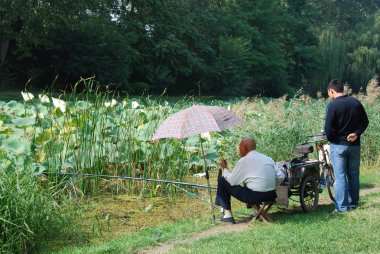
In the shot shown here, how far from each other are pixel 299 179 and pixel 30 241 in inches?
133

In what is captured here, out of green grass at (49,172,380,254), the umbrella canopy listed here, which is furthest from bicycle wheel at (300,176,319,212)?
the umbrella canopy

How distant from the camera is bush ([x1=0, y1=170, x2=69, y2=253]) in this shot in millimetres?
5770

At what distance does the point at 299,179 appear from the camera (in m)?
7.61

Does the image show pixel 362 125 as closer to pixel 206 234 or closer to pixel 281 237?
pixel 281 237

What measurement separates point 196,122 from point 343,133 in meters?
1.89

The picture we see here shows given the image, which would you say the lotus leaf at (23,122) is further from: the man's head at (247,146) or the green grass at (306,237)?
the green grass at (306,237)

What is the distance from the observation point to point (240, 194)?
6.85 m

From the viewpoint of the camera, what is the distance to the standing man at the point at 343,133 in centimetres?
738

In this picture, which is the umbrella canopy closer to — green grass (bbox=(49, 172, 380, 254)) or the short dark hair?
green grass (bbox=(49, 172, 380, 254))

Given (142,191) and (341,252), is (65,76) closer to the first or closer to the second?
(142,191)

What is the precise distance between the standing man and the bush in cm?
331

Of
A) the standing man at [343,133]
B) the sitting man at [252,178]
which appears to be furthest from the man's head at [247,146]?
the standing man at [343,133]

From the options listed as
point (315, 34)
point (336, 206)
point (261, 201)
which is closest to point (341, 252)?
point (261, 201)

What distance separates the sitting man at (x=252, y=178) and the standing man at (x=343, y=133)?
0.99 m
